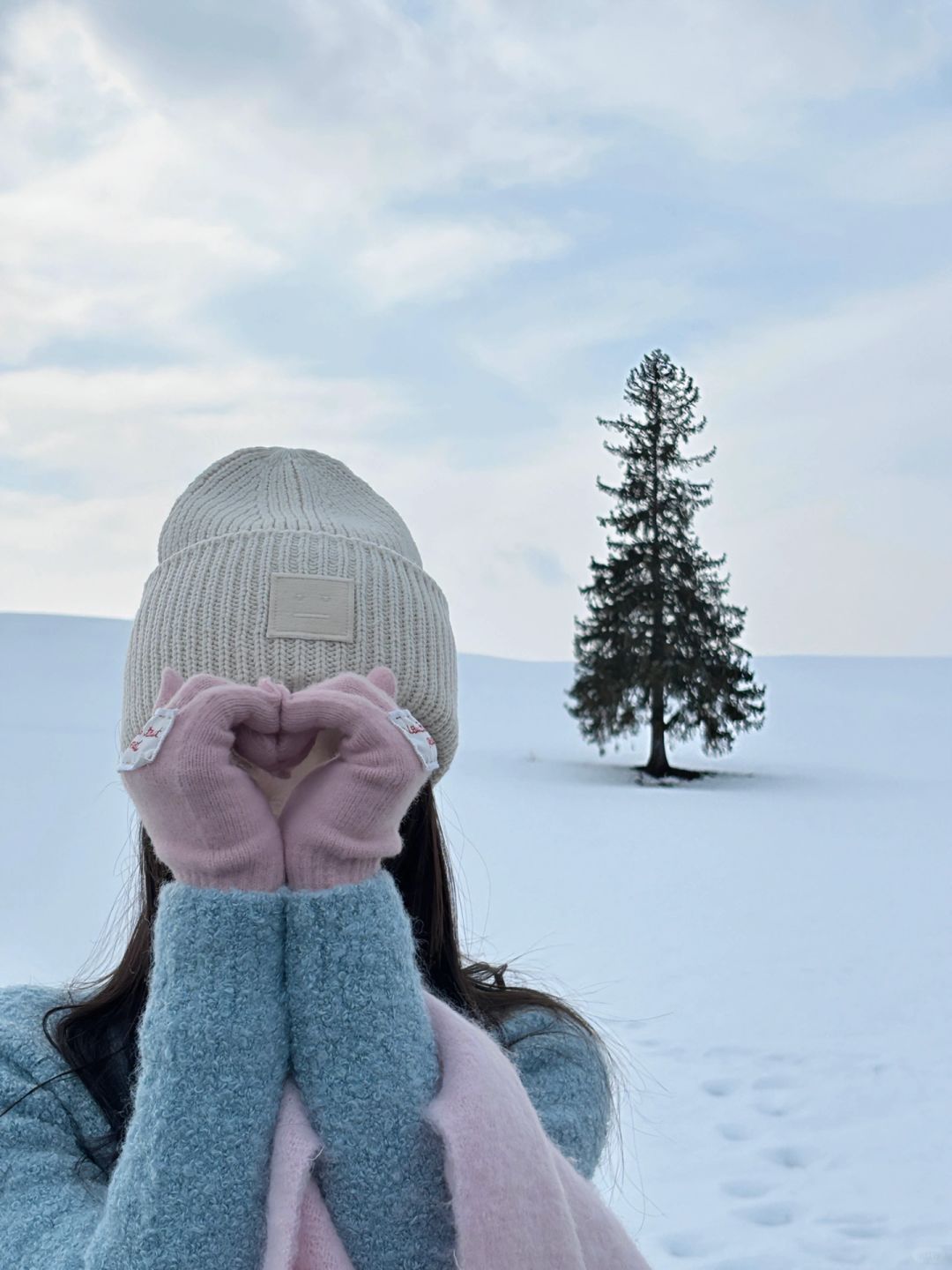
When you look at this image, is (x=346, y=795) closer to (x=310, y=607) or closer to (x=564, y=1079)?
(x=310, y=607)

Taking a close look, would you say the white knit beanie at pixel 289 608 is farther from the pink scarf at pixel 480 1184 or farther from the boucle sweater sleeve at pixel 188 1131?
the pink scarf at pixel 480 1184

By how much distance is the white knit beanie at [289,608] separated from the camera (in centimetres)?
180

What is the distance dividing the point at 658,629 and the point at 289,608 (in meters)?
18.0

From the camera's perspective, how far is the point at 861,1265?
3.67 m

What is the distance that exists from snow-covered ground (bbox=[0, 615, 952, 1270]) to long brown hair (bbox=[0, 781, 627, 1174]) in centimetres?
48

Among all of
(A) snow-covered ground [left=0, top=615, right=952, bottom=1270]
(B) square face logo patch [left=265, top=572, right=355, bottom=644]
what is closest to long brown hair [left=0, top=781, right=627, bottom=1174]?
(B) square face logo patch [left=265, top=572, right=355, bottom=644]

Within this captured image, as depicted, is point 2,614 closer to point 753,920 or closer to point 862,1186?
point 753,920

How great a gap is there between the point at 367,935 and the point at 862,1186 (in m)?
3.57

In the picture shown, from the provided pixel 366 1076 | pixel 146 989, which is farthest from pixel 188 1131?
pixel 146 989

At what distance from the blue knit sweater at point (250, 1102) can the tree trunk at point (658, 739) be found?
1777 cm

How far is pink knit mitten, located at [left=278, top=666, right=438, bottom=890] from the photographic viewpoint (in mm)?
1471

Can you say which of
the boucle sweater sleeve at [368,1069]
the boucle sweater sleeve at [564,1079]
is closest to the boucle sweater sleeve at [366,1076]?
the boucle sweater sleeve at [368,1069]

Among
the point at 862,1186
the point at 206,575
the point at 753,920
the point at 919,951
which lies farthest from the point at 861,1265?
the point at 753,920

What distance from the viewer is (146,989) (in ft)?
5.87
